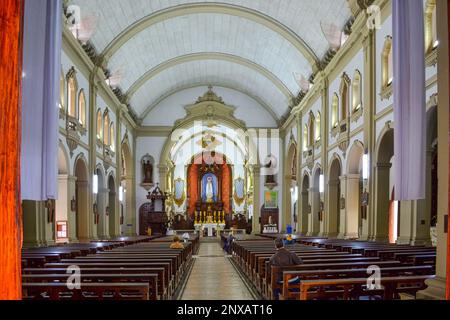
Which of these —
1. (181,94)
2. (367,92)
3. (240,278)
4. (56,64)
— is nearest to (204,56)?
(181,94)

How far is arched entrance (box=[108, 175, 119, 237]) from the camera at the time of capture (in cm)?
2550

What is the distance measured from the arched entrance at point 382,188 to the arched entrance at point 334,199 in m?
4.89

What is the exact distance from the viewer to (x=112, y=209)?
25812 mm

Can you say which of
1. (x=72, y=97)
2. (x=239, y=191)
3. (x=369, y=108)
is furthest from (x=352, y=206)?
(x=239, y=191)

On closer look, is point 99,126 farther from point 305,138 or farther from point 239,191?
point 239,191

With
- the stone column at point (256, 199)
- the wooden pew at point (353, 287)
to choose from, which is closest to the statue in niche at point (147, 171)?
the stone column at point (256, 199)

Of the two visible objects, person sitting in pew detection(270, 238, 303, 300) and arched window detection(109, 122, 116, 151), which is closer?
person sitting in pew detection(270, 238, 303, 300)

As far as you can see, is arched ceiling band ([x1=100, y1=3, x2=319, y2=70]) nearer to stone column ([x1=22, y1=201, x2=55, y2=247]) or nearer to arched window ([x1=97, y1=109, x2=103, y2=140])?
arched window ([x1=97, y1=109, x2=103, y2=140])

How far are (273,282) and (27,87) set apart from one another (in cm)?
485

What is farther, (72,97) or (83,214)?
(83,214)

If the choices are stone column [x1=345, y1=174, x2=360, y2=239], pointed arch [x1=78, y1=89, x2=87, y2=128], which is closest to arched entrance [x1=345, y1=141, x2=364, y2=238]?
stone column [x1=345, y1=174, x2=360, y2=239]

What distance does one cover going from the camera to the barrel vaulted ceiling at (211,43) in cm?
1950

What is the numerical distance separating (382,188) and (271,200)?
17.7 m

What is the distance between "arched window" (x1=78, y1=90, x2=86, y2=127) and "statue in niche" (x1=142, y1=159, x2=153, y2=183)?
12.8 meters
